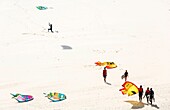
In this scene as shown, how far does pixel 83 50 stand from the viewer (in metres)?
34.1

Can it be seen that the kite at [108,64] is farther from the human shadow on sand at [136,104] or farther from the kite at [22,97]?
the kite at [22,97]

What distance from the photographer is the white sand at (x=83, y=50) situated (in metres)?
25.2

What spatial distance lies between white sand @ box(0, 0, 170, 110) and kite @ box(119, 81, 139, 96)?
495mm

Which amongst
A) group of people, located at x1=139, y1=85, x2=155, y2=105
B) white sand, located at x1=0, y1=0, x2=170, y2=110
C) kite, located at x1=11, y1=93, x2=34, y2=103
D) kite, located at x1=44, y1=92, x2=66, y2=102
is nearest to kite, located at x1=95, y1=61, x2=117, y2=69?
white sand, located at x1=0, y1=0, x2=170, y2=110

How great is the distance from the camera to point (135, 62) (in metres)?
31.2

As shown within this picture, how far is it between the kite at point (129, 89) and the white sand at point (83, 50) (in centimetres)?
50

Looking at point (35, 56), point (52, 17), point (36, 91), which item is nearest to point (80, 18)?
point (52, 17)

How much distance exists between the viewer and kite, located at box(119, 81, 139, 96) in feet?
83.2

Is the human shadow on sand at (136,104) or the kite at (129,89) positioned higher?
the kite at (129,89)

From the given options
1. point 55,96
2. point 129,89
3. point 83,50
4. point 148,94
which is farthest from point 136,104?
point 83,50

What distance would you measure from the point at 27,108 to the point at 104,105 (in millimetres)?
4800

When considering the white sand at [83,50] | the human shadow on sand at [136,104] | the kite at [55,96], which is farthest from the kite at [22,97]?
the human shadow on sand at [136,104]

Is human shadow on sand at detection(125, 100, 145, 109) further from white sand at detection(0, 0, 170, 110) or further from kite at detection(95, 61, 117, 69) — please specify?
kite at detection(95, 61, 117, 69)

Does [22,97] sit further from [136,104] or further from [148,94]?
[148,94]
